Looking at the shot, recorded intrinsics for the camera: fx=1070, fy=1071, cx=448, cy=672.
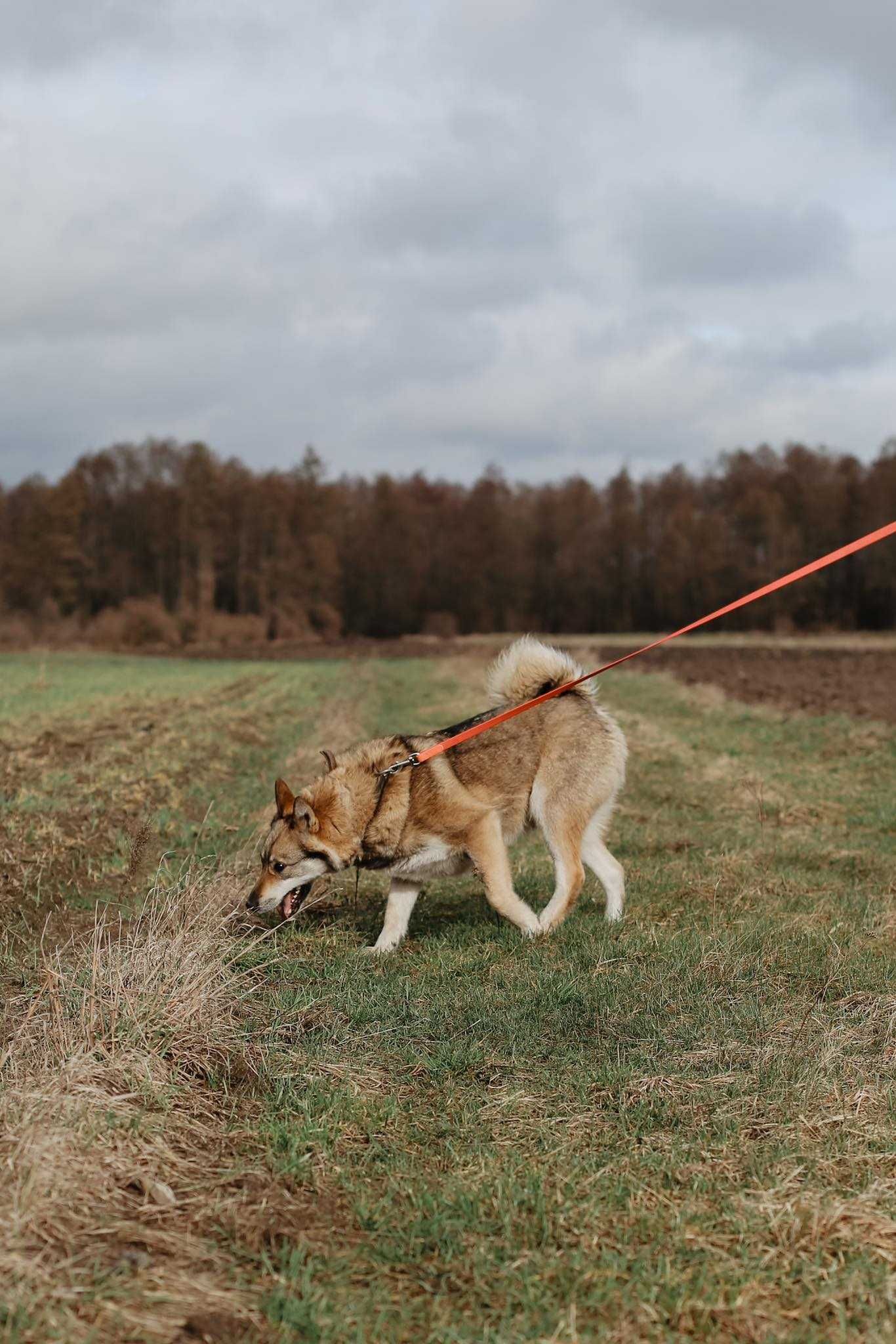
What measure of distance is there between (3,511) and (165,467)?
44.9ft

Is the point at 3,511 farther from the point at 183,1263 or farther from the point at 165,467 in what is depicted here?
the point at 183,1263

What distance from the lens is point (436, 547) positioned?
94938 mm

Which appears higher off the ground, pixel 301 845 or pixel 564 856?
pixel 301 845

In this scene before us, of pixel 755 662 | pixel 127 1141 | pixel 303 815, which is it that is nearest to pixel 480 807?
pixel 303 815

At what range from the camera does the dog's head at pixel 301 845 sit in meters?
6.78

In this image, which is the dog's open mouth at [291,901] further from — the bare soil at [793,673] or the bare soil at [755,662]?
the bare soil at [755,662]

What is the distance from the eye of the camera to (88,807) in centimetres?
1128

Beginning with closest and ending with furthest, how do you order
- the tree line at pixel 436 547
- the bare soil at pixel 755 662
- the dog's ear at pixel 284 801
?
the dog's ear at pixel 284 801 → the bare soil at pixel 755 662 → the tree line at pixel 436 547

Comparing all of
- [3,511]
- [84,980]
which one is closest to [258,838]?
[84,980]

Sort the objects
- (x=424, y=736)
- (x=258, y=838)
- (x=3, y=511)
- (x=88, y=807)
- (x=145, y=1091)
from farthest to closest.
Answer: (x=3, y=511), (x=88, y=807), (x=258, y=838), (x=424, y=736), (x=145, y=1091)

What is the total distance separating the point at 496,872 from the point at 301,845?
4.15 ft

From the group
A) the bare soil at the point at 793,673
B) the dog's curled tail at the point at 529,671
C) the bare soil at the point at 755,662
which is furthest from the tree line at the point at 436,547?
the dog's curled tail at the point at 529,671

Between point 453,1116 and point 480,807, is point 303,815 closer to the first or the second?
point 480,807

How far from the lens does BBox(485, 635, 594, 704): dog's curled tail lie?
7.86 metres
